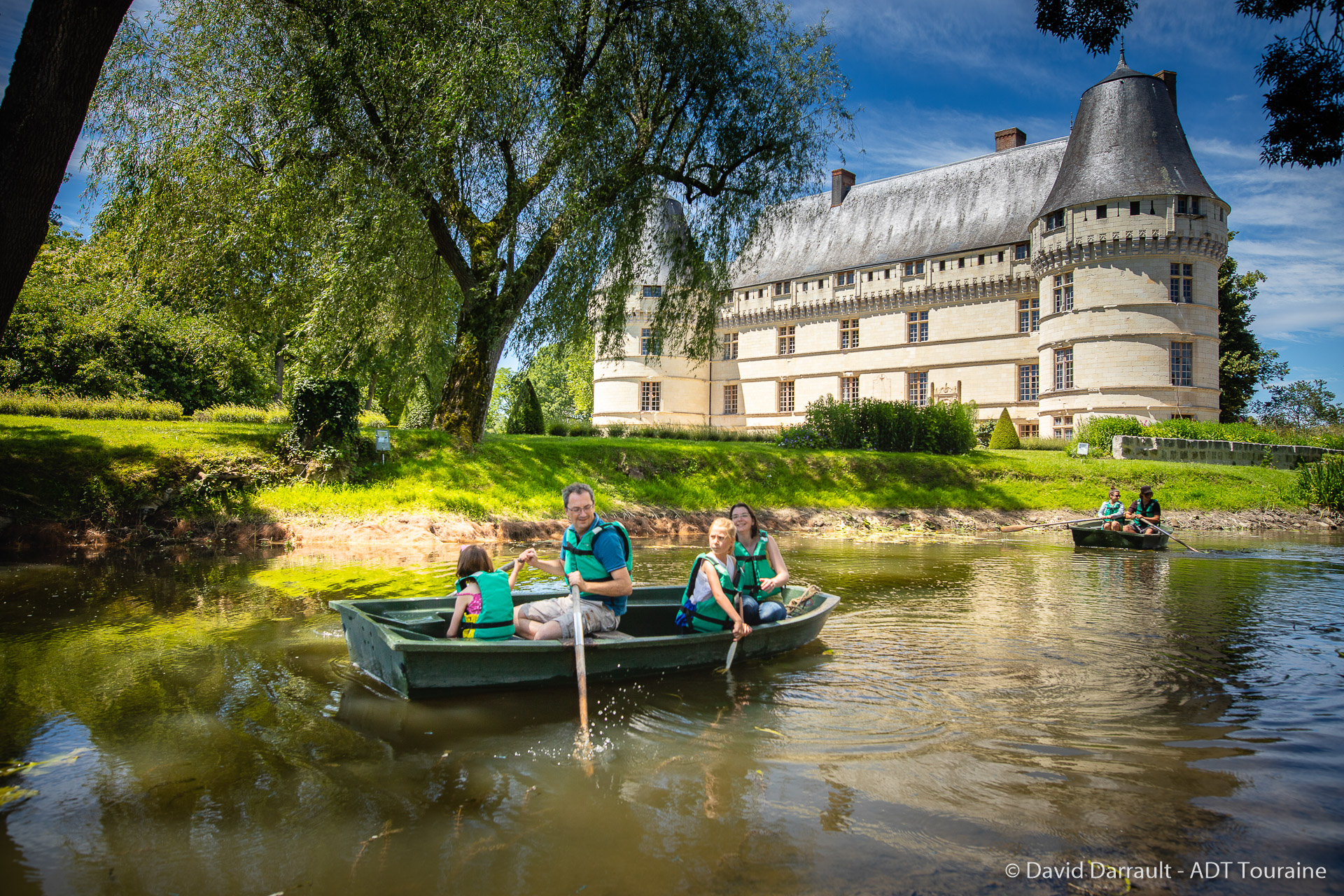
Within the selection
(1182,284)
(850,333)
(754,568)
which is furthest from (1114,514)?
(850,333)

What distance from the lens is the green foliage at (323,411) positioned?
1459 cm

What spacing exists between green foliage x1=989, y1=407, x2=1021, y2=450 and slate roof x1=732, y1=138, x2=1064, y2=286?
10.5 meters

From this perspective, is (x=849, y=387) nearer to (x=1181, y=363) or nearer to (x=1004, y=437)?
(x=1004, y=437)

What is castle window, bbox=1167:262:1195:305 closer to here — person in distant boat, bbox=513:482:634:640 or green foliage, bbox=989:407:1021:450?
green foliage, bbox=989:407:1021:450

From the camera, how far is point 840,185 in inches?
1879

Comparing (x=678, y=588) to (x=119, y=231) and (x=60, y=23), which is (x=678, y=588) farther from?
(x=119, y=231)

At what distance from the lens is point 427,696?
555 cm

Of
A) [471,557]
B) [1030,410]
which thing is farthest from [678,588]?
[1030,410]

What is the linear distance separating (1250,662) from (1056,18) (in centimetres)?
648

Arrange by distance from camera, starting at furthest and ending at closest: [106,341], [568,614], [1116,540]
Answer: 1. [106,341]
2. [1116,540]
3. [568,614]

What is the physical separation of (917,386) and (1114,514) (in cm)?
2628

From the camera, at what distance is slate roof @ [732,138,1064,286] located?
3872 cm

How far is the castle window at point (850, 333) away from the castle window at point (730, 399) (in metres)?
7.94

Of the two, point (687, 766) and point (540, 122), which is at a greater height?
point (540, 122)
